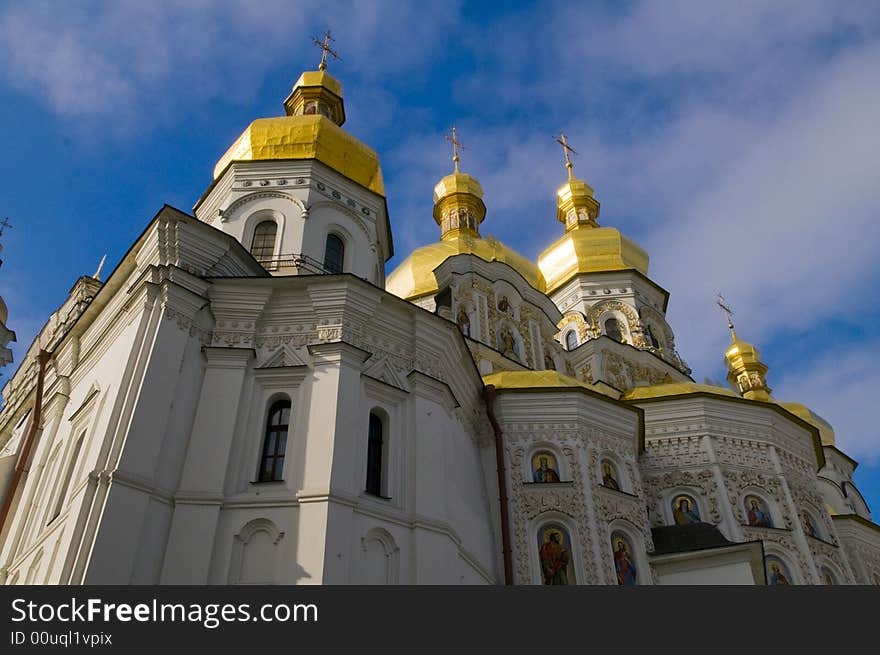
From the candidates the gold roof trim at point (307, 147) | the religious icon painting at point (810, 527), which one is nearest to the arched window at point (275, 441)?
the gold roof trim at point (307, 147)

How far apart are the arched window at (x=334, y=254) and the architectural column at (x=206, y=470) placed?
457 centimetres

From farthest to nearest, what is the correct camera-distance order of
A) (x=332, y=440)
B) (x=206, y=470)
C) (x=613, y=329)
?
(x=613, y=329)
(x=332, y=440)
(x=206, y=470)

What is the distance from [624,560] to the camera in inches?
527

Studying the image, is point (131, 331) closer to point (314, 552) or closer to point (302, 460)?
point (302, 460)

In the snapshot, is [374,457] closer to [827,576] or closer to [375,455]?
[375,455]

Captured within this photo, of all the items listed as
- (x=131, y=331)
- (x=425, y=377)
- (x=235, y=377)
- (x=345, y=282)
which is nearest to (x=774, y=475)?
(x=425, y=377)

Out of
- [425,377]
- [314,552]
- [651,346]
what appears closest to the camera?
[314,552]

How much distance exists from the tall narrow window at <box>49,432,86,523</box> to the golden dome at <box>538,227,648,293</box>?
63.2 ft

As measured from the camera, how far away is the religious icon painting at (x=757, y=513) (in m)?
15.2

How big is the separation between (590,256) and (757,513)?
14121 millimetres

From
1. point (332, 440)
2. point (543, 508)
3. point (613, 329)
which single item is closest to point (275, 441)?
point (332, 440)

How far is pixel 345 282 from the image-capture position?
1212cm
